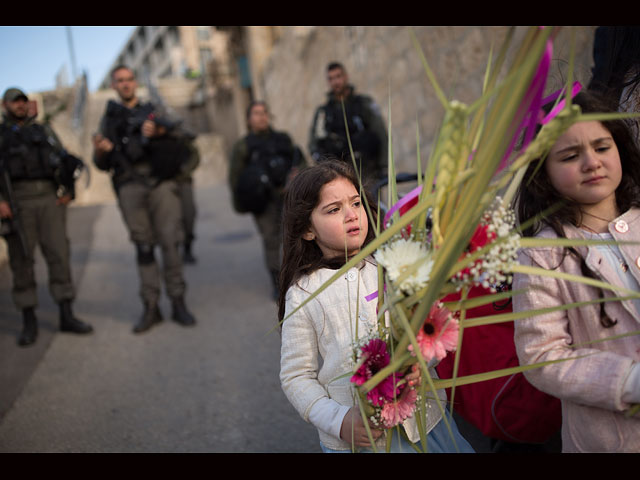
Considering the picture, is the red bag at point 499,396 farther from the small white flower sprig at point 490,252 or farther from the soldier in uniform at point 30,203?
the soldier in uniform at point 30,203

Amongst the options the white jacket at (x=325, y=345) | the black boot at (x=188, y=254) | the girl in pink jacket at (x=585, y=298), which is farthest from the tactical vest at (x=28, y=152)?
the girl in pink jacket at (x=585, y=298)

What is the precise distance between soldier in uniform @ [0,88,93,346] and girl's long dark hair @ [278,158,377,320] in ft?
11.0

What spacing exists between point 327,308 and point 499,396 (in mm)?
810

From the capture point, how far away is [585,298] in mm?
1445

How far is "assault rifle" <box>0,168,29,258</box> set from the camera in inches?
168

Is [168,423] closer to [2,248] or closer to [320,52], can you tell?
[2,248]

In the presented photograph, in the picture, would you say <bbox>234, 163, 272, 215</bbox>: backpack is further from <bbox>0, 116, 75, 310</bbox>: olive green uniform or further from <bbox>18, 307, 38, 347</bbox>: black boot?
<bbox>18, 307, 38, 347</bbox>: black boot

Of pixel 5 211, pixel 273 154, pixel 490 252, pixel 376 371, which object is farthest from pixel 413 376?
pixel 5 211

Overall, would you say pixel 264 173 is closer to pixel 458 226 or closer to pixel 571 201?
pixel 571 201

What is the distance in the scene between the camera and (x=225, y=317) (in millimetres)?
4891

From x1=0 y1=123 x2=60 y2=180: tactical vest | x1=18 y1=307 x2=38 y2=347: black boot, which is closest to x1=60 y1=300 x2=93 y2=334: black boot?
x1=18 y1=307 x2=38 y2=347: black boot
